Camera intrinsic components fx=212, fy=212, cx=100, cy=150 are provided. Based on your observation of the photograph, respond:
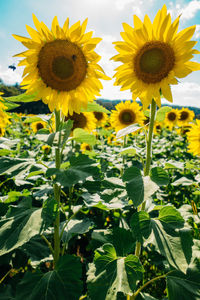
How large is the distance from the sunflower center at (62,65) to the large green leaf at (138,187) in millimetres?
1010

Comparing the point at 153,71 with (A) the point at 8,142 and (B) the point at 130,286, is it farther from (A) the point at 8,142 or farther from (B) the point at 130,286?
(B) the point at 130,286

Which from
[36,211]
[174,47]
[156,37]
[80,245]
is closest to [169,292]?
[36,211]

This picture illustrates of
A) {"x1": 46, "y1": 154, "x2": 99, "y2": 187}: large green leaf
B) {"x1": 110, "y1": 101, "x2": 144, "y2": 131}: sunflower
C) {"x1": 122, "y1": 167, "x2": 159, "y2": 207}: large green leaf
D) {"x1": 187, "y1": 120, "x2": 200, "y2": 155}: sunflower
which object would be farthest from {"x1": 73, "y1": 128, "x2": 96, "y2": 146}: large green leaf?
{"x1": 110, "y1": 101, "x2": 144, "y2": 131}: sunflower

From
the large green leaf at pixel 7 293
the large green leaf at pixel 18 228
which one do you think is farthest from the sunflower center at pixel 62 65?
the large green leaf at pixel 7 293

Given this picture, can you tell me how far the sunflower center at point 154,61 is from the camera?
185 centimetres

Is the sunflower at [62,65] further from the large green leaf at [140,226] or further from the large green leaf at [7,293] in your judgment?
the large green leaf at [7,293]

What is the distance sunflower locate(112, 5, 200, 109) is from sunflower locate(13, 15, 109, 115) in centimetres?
26

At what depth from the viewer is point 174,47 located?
5.95 feet

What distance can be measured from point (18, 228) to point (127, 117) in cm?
397

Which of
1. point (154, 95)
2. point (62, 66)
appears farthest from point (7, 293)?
point (154, 95)

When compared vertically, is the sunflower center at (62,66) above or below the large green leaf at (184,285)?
above

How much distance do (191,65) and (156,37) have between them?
40cm

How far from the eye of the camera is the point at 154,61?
1908mm

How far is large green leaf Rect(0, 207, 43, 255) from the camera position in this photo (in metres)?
1.32
